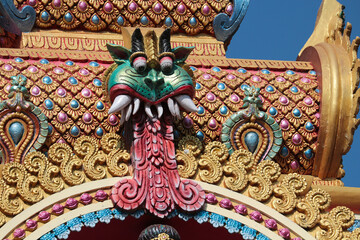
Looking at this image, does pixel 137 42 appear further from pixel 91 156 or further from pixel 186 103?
pixel 91 156

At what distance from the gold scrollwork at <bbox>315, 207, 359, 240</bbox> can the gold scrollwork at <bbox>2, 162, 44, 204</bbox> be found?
2.65 metres

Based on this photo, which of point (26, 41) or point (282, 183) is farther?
point (26, 41)

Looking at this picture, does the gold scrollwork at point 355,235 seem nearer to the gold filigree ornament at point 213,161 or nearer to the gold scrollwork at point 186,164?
the gold filigree ornament at point 213,161

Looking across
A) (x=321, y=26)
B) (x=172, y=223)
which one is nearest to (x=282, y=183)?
(x=172, y=223)

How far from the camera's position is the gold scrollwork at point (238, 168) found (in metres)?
11.4

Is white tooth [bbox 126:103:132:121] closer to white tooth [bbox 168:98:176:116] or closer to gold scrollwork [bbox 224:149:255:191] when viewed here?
white tooth [bbox 168:98:176:116]

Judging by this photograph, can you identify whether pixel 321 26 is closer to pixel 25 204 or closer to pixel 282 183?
pixel 282 183

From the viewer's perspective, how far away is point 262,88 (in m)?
13.0

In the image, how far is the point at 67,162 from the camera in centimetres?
1112

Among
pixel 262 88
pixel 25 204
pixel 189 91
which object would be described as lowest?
pixel 25 204

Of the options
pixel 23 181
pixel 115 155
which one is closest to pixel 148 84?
pixel 115 155

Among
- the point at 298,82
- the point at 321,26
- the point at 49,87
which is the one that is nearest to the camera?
the point at 49,87

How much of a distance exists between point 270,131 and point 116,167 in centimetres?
196

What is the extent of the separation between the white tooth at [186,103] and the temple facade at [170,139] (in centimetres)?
1
